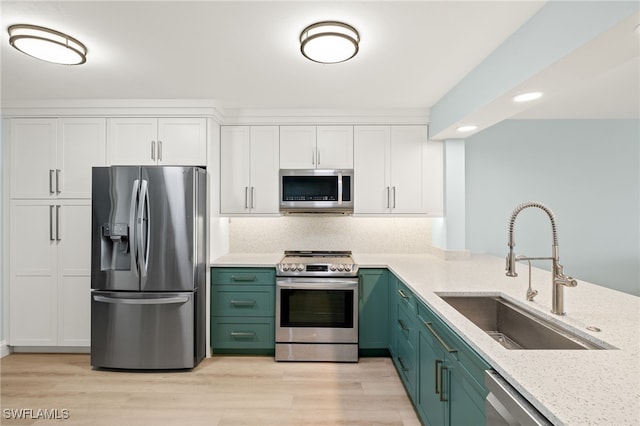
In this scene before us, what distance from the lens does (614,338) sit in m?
1.32

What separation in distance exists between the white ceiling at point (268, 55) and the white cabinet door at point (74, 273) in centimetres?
112

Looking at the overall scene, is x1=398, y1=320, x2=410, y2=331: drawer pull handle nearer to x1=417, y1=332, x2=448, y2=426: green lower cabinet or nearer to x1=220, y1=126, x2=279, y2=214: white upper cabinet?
x1=417, y1=332, x2=448, y2=426: green lower cabinet

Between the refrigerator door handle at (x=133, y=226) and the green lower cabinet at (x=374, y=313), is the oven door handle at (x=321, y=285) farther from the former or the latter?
the refrigerator door handle at (x=133, y=226)

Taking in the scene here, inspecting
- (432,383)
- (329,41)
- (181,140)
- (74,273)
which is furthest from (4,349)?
(329,41)

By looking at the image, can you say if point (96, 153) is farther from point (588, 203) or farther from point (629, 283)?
point (629, 283)

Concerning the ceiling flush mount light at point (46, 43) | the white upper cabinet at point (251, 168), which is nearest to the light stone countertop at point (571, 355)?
the white upper cabinet at point (251, 168)

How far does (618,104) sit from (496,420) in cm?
363

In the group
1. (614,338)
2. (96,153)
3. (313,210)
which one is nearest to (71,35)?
(96,153)

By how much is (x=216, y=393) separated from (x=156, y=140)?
2324 millimetres

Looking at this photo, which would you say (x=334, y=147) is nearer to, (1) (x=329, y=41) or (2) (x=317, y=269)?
(2) (x=317, y=269)

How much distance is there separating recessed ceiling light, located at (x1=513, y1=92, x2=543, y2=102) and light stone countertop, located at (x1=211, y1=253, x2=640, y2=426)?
3.97ft

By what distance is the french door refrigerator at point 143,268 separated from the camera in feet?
9.30

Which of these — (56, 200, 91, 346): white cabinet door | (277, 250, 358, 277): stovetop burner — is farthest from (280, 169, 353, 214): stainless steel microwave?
(56, 200, 91, 346): white cabinet door

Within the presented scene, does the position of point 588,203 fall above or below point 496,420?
above
